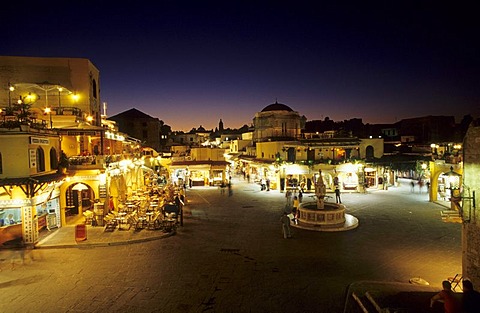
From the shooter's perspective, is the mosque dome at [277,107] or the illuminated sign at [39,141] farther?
the mosque dome at [277,107]

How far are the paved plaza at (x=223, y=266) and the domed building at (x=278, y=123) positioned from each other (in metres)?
27.8

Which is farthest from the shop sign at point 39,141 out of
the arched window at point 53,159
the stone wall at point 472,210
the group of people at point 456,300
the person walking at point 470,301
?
the stone wall at point 472,210

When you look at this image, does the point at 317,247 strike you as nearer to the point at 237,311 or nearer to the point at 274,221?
the point at 274,221

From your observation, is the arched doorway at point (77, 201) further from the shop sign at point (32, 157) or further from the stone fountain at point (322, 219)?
the stone fountain at point (322, 219)

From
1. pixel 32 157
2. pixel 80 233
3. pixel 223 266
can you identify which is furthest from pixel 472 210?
pixel 32 157

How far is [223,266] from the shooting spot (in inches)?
468

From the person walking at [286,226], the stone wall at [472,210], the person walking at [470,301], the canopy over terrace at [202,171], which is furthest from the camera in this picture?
the canopy over terrace at [202,171]

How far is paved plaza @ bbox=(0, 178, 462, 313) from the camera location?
9234 millimetres

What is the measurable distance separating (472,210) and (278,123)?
3738cm

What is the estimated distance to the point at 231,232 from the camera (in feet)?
54.9

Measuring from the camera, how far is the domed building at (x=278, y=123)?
45987mm

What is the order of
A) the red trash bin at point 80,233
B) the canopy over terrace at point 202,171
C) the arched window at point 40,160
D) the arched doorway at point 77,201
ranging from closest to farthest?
the red trash bin at point 80,233, the arched window at point 40,160, the arched doorway at point 77,201, the canopy over terrace at point 202,171

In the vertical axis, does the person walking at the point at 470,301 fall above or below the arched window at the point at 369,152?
below

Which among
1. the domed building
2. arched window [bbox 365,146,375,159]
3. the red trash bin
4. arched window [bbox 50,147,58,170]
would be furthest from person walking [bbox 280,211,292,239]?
the domed building
